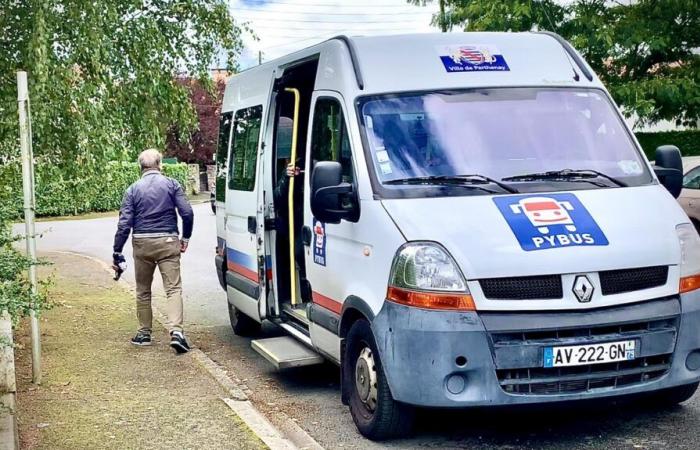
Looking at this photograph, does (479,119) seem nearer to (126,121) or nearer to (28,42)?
(28,42)

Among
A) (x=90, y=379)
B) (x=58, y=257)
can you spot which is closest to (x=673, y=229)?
(x=90, y=379)

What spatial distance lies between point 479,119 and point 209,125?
152 feet

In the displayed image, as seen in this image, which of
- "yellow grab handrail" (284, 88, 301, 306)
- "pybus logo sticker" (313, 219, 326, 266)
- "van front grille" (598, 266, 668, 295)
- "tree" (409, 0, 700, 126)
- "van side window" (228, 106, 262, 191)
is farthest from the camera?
"tree" (409, 0, 700, 126)

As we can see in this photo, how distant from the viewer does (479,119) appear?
606cm

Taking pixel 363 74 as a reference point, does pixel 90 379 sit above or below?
below

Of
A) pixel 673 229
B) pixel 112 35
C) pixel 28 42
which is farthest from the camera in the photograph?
pixel 112 35

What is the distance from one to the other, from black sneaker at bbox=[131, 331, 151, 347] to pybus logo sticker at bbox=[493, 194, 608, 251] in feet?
15.5

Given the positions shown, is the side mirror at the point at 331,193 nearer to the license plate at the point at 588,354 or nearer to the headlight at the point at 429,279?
the headlight at the point at 429,279

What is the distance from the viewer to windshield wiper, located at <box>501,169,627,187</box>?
18.9ft

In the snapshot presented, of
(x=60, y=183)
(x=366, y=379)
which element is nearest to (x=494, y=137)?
(x=366, y=379)

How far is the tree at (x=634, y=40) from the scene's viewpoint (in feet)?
60.2

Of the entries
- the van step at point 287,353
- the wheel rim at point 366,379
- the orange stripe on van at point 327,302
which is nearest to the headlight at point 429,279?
the wheel rim at point 366,379

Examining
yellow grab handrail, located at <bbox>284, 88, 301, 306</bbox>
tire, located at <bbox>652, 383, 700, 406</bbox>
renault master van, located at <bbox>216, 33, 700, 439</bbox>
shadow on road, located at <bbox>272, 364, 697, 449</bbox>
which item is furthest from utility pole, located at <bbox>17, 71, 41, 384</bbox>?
tire, located at <bbox>652, 383, 700, 406</bbox>

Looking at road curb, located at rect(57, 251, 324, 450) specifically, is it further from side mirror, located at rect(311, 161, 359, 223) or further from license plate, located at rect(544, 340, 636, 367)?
license plate, located at rect(544, 340, 636, 367)
